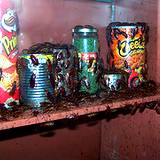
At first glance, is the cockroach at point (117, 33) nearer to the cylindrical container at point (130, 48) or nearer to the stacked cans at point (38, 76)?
the cylindrical container at point (130, 48)

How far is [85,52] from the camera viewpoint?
103 centimetres

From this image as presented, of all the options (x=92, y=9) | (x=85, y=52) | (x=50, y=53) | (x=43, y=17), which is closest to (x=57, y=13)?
(x=43, y=17)

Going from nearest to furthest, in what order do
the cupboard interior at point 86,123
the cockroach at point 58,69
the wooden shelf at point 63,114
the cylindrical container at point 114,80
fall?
the wooden shelf at point 63,114
the cockroach at point 58,69
the cylindrical container at point 114,80
the cupboard interior at point 86,123

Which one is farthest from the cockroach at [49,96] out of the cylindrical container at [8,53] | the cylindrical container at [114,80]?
the cylindrical container at [114,80]

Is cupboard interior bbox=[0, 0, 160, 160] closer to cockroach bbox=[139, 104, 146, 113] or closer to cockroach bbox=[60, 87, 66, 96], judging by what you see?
cockroach bbox=[139, 104, 146, 113]

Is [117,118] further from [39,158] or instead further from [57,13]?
[57,13]

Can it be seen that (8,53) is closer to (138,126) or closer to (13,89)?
(13,89)

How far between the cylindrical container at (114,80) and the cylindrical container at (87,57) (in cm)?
7

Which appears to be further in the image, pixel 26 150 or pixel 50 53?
pixel 26 150

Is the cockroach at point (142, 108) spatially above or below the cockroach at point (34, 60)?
below

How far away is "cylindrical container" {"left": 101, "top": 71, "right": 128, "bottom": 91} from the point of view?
1083mm

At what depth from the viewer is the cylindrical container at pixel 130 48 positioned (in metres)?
1.12

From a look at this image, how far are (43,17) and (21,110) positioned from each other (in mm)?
515

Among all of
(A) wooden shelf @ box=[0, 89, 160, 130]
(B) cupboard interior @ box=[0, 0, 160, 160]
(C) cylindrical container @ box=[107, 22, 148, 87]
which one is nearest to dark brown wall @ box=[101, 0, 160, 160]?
(B) cupboard interior @ box=[0, 0, 160, 160]
